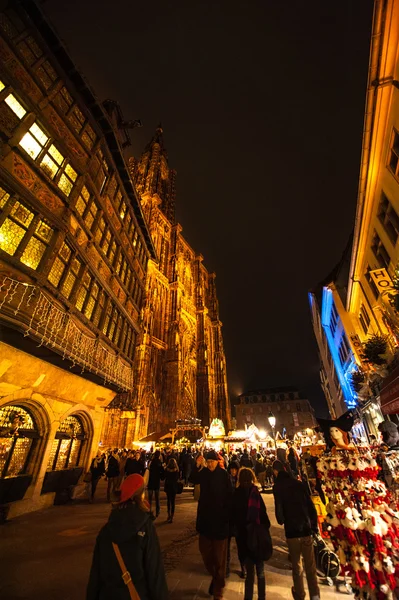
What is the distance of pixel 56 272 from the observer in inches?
339

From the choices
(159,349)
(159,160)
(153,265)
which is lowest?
(159,349)

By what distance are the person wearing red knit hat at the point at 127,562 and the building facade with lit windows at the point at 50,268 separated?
18.0 ft


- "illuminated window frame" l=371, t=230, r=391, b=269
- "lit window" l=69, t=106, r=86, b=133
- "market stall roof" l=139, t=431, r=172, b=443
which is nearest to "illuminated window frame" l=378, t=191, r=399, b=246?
"illuminated window frame" l=371, t=230, r=391, b=269

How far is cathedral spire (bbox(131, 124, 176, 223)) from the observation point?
4872 centimetres

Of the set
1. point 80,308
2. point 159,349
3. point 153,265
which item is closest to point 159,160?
point 153,265

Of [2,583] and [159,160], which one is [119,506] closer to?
[2,583]

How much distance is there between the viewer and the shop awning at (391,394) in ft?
26.6

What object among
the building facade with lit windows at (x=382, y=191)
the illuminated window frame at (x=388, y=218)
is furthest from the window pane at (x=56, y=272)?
the illuminated window frame at (x=388, y=218)

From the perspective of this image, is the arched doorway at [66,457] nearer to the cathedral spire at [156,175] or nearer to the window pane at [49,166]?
the window pane at [49,166]

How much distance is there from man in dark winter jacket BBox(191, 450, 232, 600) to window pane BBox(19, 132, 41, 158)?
1001cm

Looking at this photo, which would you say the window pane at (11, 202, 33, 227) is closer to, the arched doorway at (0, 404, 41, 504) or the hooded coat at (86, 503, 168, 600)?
the arched doorway at (0, 404, 41, 504)

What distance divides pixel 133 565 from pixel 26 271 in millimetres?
7248

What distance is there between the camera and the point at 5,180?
6809 millimetres

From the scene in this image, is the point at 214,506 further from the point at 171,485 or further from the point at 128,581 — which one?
the point at 171,485
